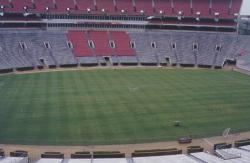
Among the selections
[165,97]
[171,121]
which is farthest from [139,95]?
[171,121]

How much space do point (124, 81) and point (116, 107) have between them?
59.0ft

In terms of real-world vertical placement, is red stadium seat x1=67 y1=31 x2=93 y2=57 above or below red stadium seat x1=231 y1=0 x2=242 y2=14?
below

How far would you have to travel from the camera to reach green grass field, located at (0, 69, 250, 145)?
47.5 metres

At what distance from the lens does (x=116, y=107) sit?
188 feet

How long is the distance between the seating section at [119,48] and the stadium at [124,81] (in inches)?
10.1

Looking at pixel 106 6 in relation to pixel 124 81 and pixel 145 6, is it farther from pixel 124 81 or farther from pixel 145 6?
pixel 124 81

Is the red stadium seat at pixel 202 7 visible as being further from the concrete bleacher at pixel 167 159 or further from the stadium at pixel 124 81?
the concrete bleacher at pixel 167 159

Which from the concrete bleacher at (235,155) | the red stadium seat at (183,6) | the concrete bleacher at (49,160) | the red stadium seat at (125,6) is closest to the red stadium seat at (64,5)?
the red stadium seat at (125,6)

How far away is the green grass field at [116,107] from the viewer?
47531 mm

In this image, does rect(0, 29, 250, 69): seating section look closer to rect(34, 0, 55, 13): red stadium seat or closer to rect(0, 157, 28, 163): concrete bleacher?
rect(34, 0, 55, 13): red stadium seat

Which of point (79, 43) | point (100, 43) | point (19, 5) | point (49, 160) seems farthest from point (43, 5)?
point (49, 160)

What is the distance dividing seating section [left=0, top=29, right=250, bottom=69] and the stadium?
257 mm

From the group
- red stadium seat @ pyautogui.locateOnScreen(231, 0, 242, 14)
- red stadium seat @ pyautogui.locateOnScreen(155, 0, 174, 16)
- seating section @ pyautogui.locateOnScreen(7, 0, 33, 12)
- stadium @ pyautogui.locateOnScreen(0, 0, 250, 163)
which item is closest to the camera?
stadium @ pyautogui.locateOnScreen(0, 0, 250, 163)

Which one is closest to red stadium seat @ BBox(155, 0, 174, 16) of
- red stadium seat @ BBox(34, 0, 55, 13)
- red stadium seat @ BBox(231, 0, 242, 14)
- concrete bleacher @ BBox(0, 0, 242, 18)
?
concrete bleacher @ BBox(0, 0, 242, 18)
